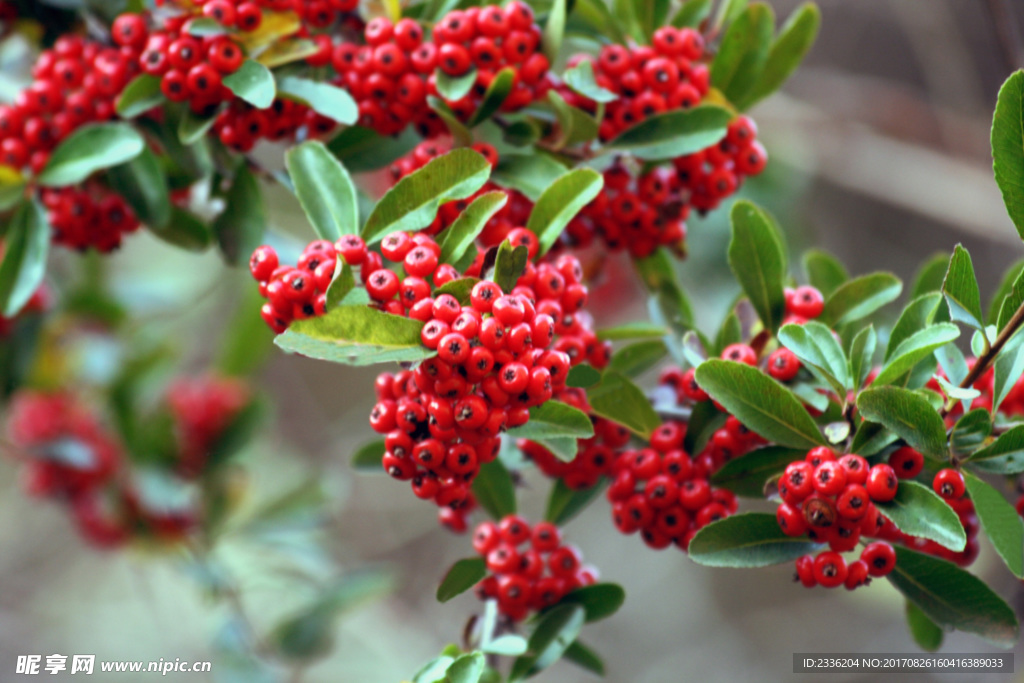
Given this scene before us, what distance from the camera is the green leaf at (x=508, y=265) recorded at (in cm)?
119

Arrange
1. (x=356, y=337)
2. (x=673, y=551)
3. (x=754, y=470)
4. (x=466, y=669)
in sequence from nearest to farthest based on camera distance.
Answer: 1. (x=356, y=337)
2. (x=466, y=669)
3. (x=754, y=470)
4. (x=673, y=551)

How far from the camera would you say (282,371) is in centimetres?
560

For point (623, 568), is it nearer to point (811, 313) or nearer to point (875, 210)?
point (875, 210)

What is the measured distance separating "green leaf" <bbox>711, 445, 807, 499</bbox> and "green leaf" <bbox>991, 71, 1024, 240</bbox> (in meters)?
0.48

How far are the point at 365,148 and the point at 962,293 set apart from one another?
43.3 inches

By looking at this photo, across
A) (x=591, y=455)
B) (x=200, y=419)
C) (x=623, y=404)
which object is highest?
(x=623, y=404)

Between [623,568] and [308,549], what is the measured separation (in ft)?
7.87

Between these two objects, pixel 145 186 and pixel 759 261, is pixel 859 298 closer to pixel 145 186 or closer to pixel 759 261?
pixel 759 261

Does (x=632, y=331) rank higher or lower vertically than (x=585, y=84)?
lower

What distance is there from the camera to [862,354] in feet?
4.58

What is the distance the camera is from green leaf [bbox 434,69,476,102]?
4.89 ft

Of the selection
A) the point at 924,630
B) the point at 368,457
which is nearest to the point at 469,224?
the point at 368,457

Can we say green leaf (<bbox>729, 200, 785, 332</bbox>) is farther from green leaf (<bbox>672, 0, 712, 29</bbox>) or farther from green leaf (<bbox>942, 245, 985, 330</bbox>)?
green leaf (<bbox>672, 0, 712, 29</bbox>)

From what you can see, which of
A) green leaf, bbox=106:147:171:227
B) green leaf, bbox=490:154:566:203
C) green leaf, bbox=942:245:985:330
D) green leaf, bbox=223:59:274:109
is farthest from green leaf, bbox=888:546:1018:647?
green leaf, bbox=106:147:171:227
